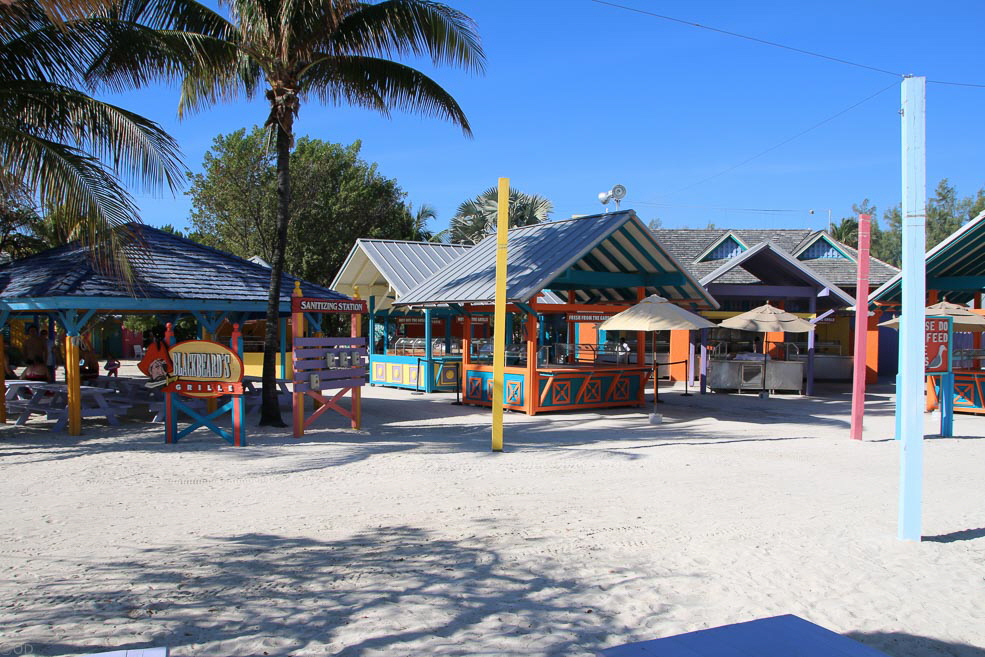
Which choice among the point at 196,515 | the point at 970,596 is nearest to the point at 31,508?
Result: the point at 196,515

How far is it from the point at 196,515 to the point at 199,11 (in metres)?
8.83

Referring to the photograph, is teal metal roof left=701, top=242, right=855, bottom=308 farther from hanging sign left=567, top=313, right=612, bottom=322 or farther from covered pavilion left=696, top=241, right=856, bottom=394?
hanging sign left=567, top=313, right=612, bottom=322

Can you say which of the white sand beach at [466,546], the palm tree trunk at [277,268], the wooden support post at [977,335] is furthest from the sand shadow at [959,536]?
the wooden support post at [977,335]

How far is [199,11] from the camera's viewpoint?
12430mm

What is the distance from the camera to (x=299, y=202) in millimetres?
34750

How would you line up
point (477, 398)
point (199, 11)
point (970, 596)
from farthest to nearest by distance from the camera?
point (477, 398)
point (199, 11)
point (970, 596)

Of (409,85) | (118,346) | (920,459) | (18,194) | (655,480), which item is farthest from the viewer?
(118,346)

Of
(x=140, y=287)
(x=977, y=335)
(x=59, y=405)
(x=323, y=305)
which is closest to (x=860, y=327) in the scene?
(x=323, y=305)

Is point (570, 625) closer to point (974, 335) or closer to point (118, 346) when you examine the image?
point (974, 335)

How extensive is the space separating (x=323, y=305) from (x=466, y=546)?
7.48 metres

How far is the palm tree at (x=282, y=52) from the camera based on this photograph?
1178 centimetres

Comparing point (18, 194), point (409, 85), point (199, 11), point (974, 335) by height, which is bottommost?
point (974, 335)

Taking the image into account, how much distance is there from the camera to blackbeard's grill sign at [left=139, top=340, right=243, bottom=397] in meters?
11.9

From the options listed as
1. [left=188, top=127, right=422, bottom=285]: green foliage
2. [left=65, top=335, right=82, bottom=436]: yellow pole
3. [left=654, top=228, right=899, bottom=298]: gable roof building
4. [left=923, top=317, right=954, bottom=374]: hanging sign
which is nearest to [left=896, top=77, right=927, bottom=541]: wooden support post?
[left=923, top=317, right=954, bottom=374]: hanging sign
